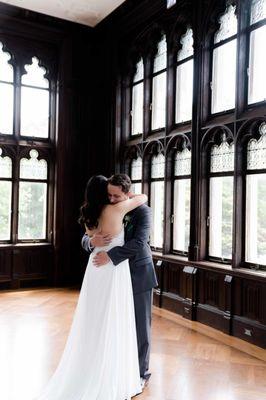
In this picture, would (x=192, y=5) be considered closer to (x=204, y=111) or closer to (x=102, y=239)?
(x=204, y=111)

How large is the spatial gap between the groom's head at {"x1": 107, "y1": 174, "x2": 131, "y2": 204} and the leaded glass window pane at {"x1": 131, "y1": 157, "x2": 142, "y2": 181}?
3.87 metres

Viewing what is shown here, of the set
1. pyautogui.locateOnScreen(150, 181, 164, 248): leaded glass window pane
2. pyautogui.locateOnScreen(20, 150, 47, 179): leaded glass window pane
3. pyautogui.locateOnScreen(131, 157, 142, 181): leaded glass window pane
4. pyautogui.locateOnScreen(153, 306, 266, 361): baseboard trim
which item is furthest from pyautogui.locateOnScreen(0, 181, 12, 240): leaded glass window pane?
pyautogui.locateOnScreen(153, 306, 266, 361): baseboard trim

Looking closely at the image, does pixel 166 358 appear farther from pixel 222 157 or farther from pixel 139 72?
pixel 139 72

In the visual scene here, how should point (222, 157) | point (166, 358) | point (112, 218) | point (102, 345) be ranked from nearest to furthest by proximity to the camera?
point (102, 345) → point (112, 218) → point (166, 358) → point (222, 157)

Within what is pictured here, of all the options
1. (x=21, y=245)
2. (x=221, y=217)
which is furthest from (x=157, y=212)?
(x=21, y=245)

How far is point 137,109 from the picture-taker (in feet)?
23.4

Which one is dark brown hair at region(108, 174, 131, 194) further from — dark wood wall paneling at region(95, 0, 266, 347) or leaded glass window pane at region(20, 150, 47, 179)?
leaded glass window pane at region(20, 150, 47, 179)

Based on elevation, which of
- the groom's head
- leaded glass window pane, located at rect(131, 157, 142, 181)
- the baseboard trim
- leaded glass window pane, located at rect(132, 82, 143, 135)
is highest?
leaded glass window pane, located at rect(132, 82, 143, 135)

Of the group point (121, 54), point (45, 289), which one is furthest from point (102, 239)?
point (121, 54)

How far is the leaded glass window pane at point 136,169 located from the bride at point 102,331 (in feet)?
12.8

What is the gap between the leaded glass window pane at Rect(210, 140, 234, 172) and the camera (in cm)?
524

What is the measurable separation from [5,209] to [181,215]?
10.3ft

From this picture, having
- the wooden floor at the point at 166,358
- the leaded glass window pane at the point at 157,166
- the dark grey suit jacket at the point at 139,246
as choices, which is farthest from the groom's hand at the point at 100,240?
the leaded glass window pane at the point at 157,166

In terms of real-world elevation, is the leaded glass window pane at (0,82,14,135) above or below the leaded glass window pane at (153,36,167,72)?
below
